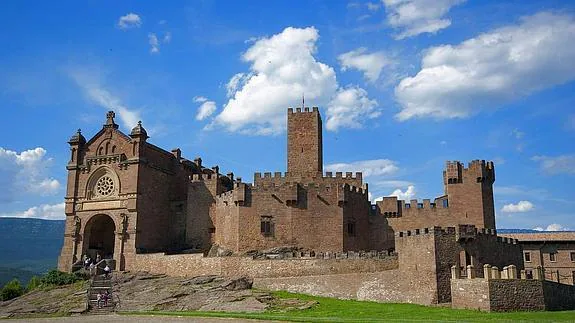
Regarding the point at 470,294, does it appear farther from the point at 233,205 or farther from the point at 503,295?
the point at 233,205

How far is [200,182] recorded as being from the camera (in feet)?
189

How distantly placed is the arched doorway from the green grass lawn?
81.0ft

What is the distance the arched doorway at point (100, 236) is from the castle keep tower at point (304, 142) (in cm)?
1953

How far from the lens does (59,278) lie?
164 ft

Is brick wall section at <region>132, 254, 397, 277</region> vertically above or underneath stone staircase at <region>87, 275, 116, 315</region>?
above

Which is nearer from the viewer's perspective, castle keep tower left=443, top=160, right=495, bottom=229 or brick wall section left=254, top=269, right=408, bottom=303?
brick wall section left=254, top=269, right=408, bottom=303

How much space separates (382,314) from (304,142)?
3041cm

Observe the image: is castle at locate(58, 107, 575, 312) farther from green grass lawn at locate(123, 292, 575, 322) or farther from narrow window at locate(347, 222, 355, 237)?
green grass lawn at locate(123, 292, 575, 322)

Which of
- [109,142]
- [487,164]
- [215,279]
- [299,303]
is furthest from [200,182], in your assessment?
[487,164]

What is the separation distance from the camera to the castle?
49812 mm


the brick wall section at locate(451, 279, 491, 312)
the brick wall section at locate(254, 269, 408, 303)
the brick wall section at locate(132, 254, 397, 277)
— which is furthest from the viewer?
the brick wall section at locate(132, 254, 397, 277)

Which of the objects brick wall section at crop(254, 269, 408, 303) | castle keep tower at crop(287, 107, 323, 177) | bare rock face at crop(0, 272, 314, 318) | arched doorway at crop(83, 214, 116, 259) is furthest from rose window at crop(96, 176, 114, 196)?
brick wall section at crop(254, 269, 408, 303)

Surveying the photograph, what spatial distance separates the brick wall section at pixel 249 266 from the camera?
4200 centimetres

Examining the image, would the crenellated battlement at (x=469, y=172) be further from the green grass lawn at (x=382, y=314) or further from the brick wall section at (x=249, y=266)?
the green grass lawn at (x=382, y=314)
